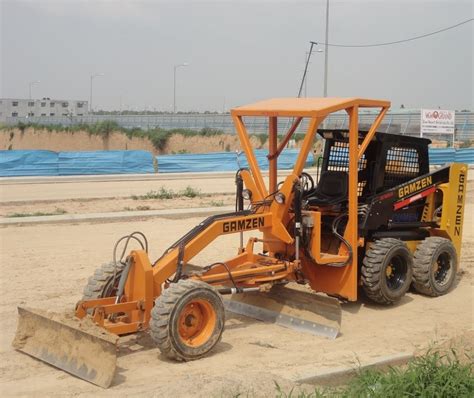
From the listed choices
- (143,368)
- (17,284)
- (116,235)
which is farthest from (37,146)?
(143,368)

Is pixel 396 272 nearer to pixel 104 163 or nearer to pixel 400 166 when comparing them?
A: pixel 400 166

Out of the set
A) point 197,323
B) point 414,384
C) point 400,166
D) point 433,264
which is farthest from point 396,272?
point 414,384

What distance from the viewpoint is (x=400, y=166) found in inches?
362

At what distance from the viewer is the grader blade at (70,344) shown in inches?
233

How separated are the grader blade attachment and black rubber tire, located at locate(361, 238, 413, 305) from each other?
0.81 meters

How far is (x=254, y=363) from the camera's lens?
258 inches

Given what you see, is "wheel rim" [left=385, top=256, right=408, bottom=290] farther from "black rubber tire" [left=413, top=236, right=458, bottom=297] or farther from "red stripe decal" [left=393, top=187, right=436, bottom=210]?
"red stripe decal" [left=393, top=187, right=436, bottom=210]

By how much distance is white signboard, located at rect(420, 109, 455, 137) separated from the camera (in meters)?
35.0

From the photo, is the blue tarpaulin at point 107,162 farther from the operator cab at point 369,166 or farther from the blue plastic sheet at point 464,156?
the operator cab at point 369,166

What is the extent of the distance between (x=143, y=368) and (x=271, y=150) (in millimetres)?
3280

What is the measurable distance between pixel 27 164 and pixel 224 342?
2171 cm

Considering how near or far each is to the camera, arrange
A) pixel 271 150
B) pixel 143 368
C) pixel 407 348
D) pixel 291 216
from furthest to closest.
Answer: pixel 271 150 → pixel 291 216 → pixel 407 348 → pixel 143 368

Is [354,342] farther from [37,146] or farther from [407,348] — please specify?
[37,146]

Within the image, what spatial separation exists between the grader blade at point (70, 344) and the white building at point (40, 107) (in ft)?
350
